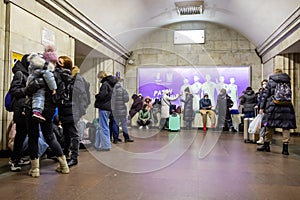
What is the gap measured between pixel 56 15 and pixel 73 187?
377 cm

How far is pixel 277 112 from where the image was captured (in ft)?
14.8

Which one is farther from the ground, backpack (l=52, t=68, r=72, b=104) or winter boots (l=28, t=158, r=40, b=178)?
backpack (l=52, t=68, r=72, b=104)

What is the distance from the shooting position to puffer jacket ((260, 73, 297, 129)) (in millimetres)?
4449

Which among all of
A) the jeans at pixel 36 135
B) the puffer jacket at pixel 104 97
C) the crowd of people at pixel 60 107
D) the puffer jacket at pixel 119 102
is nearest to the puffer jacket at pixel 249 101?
the crowd of people at pixel 60 107

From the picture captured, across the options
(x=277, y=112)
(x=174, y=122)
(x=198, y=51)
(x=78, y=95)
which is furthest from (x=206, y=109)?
(x=78, y=95)

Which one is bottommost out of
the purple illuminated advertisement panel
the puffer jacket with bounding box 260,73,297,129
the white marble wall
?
the puffer jacket with bounding box 260,73,297,129

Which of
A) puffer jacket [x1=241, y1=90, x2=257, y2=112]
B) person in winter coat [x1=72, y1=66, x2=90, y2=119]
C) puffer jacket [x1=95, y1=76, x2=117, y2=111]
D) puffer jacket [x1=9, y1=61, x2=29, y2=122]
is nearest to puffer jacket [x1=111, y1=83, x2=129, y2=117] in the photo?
puffer jacket [x1=95, y1=76, x2=117, y2=111]

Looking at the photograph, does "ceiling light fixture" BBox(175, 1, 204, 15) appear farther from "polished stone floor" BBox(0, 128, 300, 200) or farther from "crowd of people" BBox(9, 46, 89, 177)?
"crowd of people" BBox(9, 46, 89, 177)

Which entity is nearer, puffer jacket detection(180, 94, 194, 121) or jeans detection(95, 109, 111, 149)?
jeans detection(95, 109, 111, 149)

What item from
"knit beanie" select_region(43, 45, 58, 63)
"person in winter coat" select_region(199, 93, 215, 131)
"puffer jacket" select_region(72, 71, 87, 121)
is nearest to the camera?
"knit beanie" select_region(43, 45, 58, 63)

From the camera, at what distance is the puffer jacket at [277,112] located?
445 cm

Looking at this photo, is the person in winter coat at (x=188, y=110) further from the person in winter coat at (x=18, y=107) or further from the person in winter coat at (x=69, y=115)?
the person in winter coat at (x=18, y=107)

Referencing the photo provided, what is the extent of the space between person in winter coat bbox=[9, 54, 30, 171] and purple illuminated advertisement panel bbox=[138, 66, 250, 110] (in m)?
7.42

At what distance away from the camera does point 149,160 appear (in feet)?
12.8
